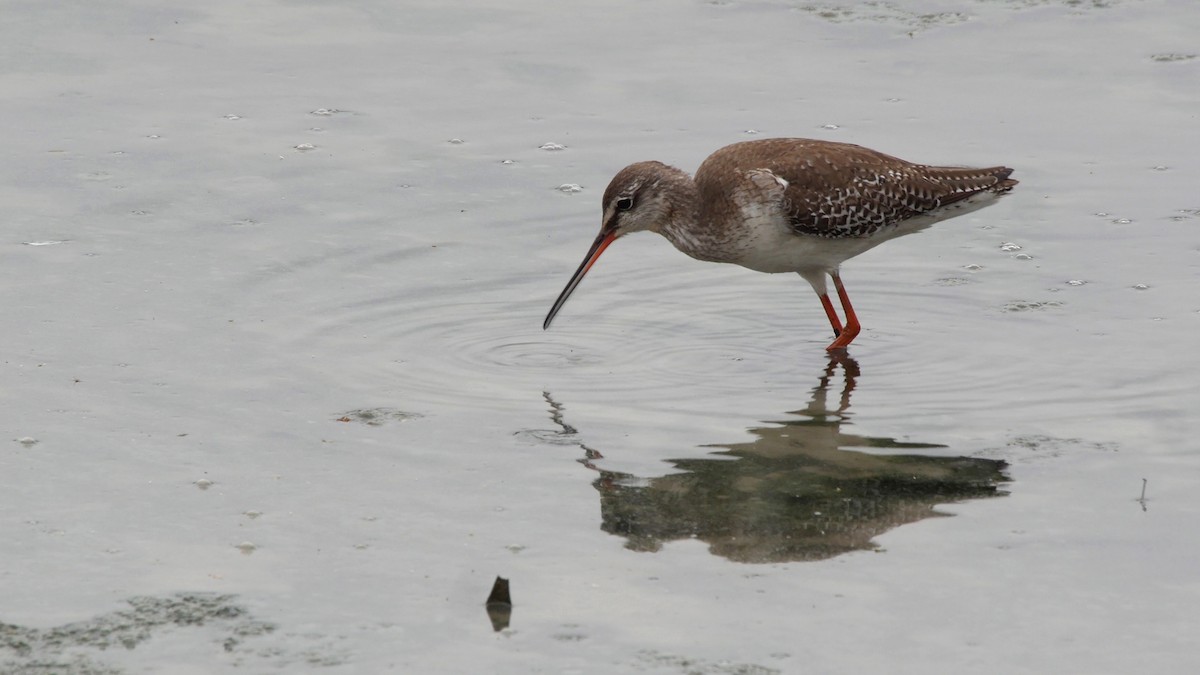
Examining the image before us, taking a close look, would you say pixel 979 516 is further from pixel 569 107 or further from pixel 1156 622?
pixel 569 107

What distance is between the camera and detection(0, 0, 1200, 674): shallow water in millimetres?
6168

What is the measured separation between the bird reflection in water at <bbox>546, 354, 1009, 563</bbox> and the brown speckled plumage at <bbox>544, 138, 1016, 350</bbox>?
1.87 meters

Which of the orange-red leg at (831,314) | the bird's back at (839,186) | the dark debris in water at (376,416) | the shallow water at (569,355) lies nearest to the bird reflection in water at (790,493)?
the shallow water at (569,355)

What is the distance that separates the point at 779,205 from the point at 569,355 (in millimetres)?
1581

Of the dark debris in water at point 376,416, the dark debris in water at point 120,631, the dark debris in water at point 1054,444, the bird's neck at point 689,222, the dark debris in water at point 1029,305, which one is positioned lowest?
the dark debris in water at point 120,631

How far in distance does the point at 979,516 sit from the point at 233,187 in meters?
6.52

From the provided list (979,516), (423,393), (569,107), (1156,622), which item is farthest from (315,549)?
(569,107)

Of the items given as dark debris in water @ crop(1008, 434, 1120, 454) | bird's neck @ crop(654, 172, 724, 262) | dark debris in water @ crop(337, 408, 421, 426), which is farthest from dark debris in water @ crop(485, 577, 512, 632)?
bird's neck @ crop(654, 172, 724, 262)

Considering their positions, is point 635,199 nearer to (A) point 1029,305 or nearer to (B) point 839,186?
(B) point 839,186

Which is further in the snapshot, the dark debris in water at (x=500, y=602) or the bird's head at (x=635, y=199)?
the bird's head at (x=635, y=199)

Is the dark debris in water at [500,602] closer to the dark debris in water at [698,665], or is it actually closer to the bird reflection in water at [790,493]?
the dark debris in water at [698,665]

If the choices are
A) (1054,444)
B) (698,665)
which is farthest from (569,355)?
(698,665)

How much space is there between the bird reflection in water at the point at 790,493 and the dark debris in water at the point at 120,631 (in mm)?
1679

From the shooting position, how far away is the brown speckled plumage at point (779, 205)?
984 cm
